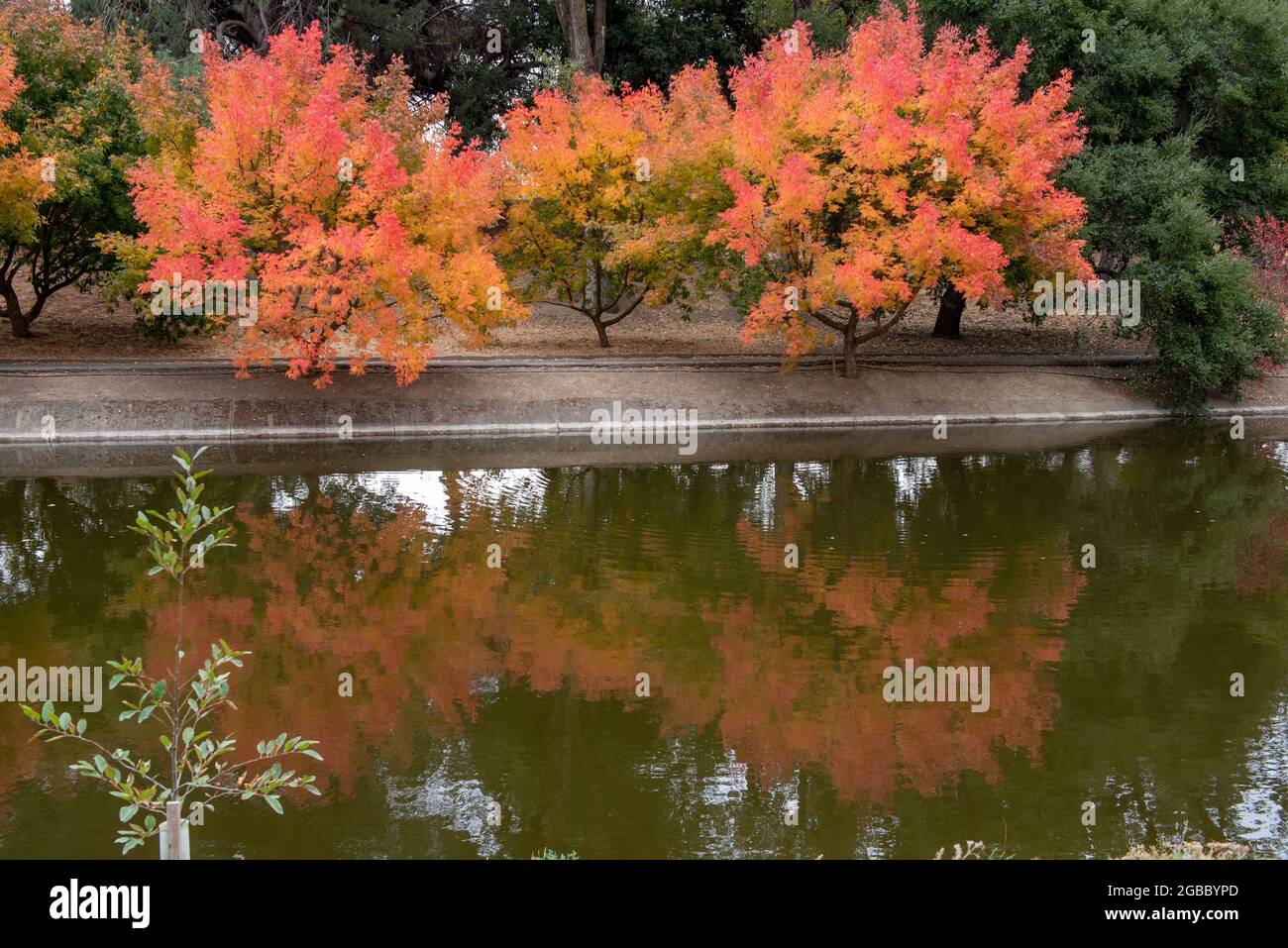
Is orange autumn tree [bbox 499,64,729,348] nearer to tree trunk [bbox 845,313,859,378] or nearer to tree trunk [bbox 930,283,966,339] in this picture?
tree trunk [bbox 845,313,859,378]

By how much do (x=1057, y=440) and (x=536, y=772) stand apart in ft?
68.3

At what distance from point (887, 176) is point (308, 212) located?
1272 cm

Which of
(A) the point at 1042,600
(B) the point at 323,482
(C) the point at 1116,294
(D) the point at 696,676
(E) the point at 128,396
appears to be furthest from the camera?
(C) the point at 1116,294

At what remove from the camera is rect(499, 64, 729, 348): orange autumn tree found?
3005 centimetres

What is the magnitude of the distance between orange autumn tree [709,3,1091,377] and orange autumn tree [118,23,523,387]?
6.23 meters

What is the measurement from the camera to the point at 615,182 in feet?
101

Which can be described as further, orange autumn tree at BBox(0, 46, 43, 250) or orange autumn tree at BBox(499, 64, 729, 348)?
orange autumn tree at BBox(499, 64, 729, 348)

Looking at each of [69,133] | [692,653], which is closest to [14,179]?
[69,133]

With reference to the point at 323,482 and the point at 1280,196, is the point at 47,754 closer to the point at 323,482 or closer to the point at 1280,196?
the point at 323,482

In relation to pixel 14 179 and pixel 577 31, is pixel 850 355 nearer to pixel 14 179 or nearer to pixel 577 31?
pixel 577 31

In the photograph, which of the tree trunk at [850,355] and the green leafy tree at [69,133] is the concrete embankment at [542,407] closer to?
the tree trunk at [850,355]

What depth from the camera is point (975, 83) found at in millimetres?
28031

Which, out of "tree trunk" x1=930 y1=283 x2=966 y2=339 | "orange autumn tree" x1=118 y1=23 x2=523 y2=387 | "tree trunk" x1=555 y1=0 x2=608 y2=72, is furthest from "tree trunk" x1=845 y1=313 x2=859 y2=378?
"tree trunk" x1=555 y1=0 x2=608 y2=72

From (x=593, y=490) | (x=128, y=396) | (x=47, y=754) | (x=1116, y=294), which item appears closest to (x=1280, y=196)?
(x=1116, y=294)
